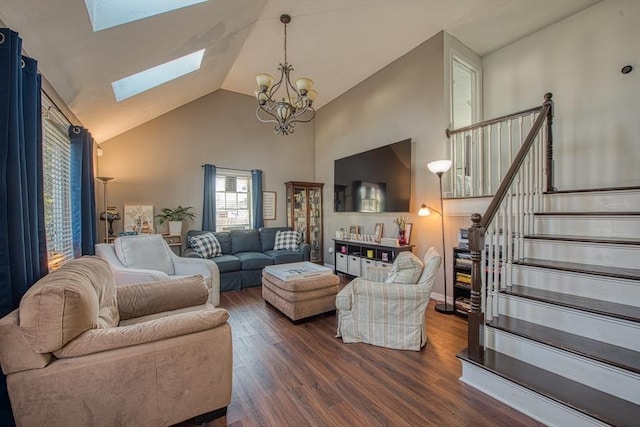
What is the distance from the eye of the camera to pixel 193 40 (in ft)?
9.28

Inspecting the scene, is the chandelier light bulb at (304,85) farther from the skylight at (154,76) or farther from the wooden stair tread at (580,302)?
the wooden stair tread at (580,302)

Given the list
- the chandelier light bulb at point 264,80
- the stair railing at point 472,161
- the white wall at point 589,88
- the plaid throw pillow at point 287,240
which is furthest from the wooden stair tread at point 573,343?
the plaid throw pillow at point 287,240

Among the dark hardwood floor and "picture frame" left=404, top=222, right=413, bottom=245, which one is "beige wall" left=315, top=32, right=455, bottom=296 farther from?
the dark hardwood floor

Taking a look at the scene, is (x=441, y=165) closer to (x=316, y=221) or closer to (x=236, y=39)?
(x=236, y=39)

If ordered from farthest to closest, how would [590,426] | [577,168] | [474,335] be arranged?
1. [577,168]
2. [474,335]
3. [590,426]

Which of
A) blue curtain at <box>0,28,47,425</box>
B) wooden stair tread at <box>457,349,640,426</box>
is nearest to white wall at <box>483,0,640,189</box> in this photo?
wooden stair tread at <box>457,349,640,426</box>

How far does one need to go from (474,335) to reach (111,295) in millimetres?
2718

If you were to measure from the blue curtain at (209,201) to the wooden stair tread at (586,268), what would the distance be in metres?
4.84

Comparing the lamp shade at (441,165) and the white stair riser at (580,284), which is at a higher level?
the lamp shade at (441,165)

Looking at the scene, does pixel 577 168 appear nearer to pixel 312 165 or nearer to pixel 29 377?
pixel 312 165

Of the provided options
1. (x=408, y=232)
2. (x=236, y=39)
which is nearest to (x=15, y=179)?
(x=236, y=39)

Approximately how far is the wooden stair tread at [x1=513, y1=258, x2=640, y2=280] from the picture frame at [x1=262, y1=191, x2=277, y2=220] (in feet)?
15.3

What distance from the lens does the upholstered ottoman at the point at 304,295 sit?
303 centimetres

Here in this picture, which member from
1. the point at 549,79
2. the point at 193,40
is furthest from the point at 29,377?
the point at 549,79
